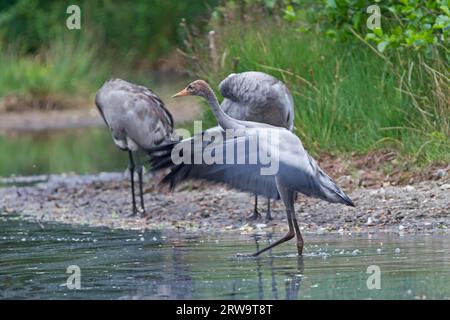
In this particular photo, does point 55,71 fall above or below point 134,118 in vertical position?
above

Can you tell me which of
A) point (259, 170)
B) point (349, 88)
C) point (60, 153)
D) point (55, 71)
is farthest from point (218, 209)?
point (55, 71)

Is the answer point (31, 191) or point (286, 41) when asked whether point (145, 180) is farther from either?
point (286, 41)

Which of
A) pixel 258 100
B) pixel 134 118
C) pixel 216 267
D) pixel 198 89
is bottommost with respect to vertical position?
pixel 216 267

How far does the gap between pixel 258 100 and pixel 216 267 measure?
336 cm

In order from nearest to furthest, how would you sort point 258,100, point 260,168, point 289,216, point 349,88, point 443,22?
point 260,168 < point 289,216 < point 443,22 < point 258,100 < point 349,88

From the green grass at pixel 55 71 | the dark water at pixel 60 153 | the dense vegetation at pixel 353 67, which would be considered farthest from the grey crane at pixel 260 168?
the green grass at pixel 55 71

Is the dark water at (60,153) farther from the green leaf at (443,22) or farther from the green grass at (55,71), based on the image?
the green leaf at (443,22)

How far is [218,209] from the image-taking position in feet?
38.0

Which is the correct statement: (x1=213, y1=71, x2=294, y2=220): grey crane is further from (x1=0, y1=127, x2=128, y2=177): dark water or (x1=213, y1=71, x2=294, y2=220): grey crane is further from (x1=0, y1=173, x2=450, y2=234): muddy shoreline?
(x1=0, y1=127, x2=128, y2=177): dark water

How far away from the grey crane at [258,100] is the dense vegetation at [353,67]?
3.37 feet

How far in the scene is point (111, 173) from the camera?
51.2ft

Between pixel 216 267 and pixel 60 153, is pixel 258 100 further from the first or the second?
pixel 60 153
